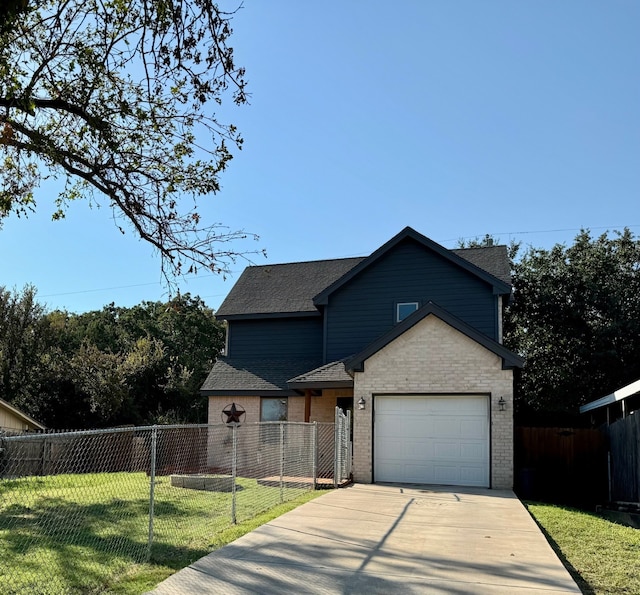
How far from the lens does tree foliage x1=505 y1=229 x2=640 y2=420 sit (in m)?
24.3

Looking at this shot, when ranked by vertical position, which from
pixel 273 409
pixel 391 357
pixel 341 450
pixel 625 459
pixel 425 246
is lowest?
pixel 341 450

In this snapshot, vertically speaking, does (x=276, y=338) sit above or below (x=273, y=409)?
above

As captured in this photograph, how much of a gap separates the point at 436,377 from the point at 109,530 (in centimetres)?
879

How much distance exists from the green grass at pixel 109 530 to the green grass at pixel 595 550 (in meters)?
4.27

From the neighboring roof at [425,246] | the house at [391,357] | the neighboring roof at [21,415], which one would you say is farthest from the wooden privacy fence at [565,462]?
the neighboring roof at [21,415]

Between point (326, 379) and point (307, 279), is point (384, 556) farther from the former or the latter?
point (307, 279)

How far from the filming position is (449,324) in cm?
1566

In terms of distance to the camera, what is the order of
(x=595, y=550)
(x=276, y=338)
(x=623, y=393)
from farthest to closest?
(x=276, y=338) < (x=623, y=393) < (x=595, y=550)

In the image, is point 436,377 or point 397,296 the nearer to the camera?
point 436,377

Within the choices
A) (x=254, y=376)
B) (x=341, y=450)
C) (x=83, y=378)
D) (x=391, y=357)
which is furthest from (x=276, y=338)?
(x=83, y=378)

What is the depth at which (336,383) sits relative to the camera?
17531 millimetres

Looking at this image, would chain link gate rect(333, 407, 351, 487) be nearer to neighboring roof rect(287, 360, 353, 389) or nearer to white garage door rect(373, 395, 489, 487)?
white garage door rect(373, 395, 489, 487)

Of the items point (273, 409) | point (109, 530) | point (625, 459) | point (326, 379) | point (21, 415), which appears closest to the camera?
point (109, 530)

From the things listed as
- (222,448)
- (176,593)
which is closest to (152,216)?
(176,593)
